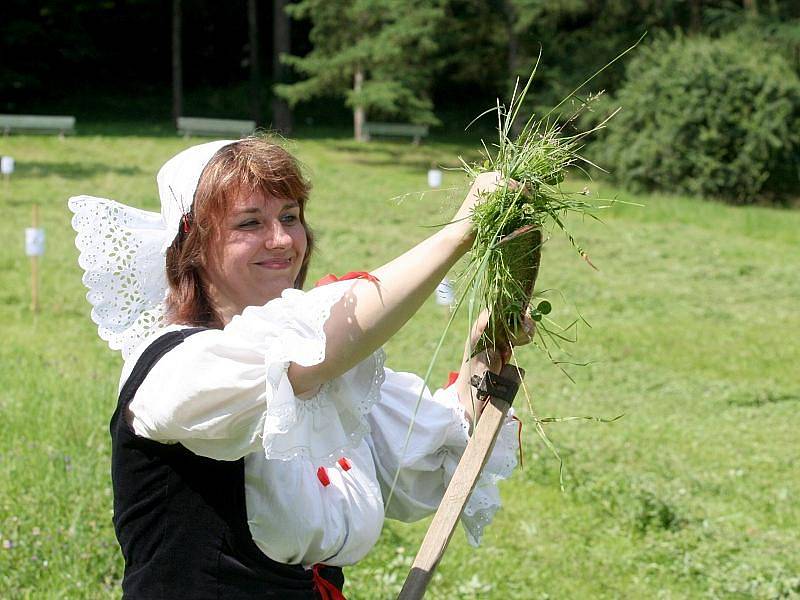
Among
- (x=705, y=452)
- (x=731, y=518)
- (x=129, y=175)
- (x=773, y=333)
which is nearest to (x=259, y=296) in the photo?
(x=731, y=518)

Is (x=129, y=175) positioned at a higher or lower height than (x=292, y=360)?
lower

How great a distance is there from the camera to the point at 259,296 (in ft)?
8.51

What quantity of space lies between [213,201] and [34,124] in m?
24.3

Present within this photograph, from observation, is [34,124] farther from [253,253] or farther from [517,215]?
[517,215]

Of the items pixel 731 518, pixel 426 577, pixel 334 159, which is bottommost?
pixel 334 159

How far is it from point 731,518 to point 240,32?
1329 inches

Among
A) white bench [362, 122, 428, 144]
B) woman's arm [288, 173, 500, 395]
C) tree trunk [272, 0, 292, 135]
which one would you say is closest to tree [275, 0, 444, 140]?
white bench [362, 122, 428, 144]

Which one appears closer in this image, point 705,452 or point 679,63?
point 705,452

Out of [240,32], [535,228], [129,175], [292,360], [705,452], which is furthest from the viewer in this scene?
[240,32]

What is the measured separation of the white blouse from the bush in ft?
60.7

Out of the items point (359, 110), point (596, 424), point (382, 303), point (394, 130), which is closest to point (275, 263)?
point (382, 303)

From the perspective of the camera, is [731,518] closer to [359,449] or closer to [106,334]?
[359,449]

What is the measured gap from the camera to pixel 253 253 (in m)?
2.54

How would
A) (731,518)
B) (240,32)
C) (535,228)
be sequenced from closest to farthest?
(535,228)
(731,518)
(240,32)
